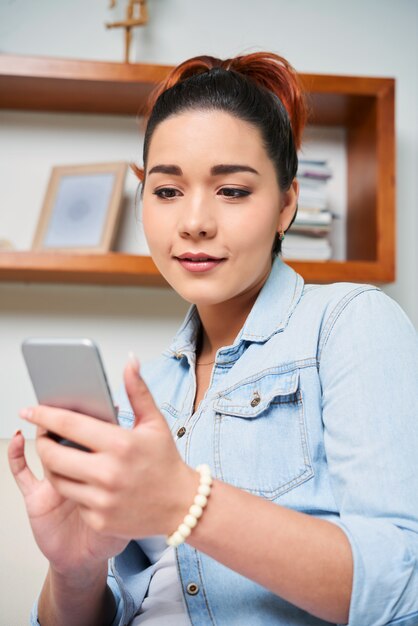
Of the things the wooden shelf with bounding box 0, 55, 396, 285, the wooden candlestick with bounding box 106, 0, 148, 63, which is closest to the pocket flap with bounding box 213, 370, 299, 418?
the wooden shelf with bounding box 0, 55, 396, 285

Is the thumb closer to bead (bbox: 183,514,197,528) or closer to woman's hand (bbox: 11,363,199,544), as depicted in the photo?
woman's hand (bbox: 11,363,199,544)

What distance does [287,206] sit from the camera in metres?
1.20

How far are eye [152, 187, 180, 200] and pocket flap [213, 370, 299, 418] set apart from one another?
1.05 feet

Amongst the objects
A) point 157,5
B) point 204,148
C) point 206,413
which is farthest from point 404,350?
point 157,5

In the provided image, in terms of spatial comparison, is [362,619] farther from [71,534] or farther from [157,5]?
[157,5]

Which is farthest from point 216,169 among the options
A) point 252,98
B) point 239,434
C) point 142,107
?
point 142,107

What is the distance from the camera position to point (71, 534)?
0.91 m

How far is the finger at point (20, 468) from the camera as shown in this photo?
88cm

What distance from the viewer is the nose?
1.04 m

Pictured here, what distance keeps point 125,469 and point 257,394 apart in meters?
0.40

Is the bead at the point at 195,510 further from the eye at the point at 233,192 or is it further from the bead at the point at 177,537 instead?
the eye at the point at 233,192

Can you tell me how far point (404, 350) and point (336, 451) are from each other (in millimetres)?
154

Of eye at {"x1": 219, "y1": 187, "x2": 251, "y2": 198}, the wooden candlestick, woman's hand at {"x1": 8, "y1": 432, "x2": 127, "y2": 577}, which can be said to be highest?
the wooden candlestick

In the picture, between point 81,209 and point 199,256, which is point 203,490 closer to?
point 199,256
